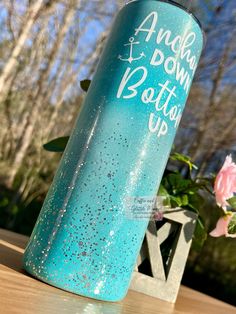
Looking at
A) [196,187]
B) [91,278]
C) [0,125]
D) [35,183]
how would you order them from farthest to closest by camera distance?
[0,125] → [35,183] → [196,187] → [91,278]

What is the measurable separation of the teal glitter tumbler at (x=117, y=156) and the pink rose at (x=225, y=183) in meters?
0.15

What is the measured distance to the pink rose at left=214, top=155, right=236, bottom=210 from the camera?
0.60 m

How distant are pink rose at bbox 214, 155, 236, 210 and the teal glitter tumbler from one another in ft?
0.49

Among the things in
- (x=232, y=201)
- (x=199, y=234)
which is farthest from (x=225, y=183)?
(x=199, y=234)

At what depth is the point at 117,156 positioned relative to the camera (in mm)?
444

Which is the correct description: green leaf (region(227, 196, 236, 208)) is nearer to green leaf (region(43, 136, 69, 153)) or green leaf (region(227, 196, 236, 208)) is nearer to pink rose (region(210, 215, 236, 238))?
pink rose (region(210, 215, 236, 238))

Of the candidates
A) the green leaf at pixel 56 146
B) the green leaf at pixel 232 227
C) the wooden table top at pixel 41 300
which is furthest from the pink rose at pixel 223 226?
the green leaf at pixel 56 146

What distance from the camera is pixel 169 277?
640 millimetres

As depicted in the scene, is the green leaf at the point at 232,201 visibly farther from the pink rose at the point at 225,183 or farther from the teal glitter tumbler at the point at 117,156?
the teal glitter tumbler at the point at 117,156

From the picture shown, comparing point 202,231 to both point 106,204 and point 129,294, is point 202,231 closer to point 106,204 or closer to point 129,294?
point 129,294

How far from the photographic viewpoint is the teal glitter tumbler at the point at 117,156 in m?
0.43

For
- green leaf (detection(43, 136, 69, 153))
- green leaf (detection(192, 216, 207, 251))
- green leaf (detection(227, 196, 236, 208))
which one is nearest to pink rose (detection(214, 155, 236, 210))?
green leaf (detection(227, 196, 236, 208))

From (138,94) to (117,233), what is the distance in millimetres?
152

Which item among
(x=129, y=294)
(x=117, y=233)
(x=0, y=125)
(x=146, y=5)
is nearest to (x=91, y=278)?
(x=117, y=233)
